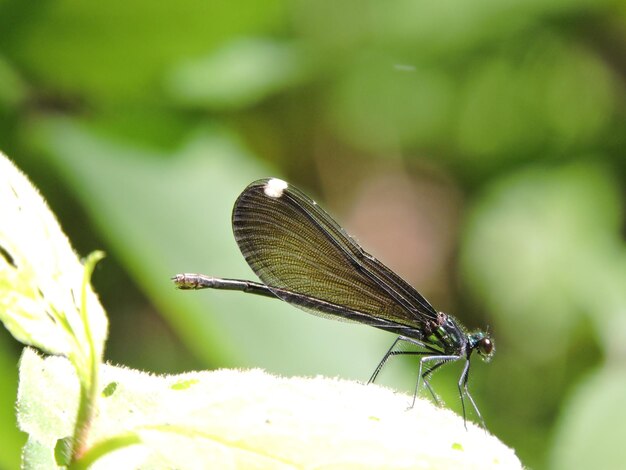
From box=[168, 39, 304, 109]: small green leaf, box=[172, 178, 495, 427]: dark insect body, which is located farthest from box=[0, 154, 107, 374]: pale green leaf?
box=[168, 39, 304, 109]: small green leaf

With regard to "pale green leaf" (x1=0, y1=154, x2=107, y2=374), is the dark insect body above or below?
below

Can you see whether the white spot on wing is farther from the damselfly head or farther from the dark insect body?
the damselfly head

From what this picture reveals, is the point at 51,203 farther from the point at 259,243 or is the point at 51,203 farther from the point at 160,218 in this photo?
the point at 259,243

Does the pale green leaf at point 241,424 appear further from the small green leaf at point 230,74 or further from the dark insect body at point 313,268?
the small green leaf at point 230,74

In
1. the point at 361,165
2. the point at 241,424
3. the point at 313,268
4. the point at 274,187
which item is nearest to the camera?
the point at 241,424

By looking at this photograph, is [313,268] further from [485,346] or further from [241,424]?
[241,424]

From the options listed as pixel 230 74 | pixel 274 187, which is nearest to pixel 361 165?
pixel 230 74

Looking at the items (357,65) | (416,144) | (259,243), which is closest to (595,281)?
(416,144)
